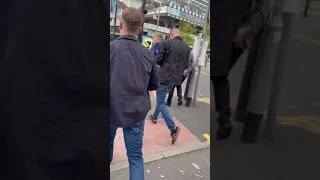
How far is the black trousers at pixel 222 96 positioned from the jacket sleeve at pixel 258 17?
126mm

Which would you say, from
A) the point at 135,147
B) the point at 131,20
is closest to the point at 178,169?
the point at 135,147

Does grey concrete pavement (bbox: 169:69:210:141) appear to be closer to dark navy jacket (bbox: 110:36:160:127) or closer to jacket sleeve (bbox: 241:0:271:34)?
dark navy jacket (bbox: 110:36:160:127)

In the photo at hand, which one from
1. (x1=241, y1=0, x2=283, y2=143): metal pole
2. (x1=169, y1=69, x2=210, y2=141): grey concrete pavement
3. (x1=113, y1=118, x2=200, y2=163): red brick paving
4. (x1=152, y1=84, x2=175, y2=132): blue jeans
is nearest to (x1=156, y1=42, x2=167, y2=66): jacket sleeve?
(x1=152, y1=84, x2=175, y2=132): blue jeans

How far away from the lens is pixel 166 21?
43750mm

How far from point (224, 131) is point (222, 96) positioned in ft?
0.50

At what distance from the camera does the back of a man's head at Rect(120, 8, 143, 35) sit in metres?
1.98

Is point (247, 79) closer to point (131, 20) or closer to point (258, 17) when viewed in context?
point (258, 17)

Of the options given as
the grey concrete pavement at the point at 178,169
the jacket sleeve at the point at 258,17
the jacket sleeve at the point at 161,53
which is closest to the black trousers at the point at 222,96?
the jacket sleeve at the point at 258,17

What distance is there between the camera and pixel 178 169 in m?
3.12

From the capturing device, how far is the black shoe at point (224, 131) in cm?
102

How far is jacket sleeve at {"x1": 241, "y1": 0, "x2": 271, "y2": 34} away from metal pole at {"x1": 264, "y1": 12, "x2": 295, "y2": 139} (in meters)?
0.06
